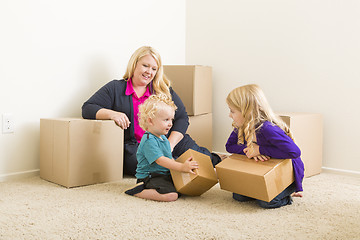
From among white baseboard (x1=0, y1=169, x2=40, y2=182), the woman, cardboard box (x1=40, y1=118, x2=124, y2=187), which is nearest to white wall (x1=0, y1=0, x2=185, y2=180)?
white baseboard (x1=0, y1=169, x2=40, y2=182)

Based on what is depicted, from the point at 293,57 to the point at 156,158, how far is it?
4.30 ft

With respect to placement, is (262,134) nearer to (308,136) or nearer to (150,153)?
(150,153)

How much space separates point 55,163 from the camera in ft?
6.78

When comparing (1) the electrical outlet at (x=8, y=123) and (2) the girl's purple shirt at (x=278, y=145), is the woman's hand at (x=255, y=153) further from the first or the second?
(1) the electrical outlet at (x=8, y=123)

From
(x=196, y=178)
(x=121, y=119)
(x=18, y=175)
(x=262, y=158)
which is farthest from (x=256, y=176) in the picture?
(x=18, y=175)

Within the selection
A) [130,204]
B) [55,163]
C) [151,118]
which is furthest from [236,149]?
[55,163]

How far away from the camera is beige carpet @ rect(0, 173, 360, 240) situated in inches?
52.1

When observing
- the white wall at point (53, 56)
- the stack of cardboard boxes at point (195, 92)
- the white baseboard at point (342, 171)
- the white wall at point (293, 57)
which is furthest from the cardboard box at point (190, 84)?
the white baseboard at point (342, 171)

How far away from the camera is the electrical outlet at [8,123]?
2.12 metres

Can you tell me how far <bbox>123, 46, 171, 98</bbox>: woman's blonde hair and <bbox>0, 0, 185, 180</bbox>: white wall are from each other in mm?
305

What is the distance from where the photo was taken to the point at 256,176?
1.56 m

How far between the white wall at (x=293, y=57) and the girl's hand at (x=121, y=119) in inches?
41.5

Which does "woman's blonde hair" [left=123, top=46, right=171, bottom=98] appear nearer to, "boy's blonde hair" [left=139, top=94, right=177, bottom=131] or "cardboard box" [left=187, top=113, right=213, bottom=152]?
"cardboard box" [left=187, top=113, right=213, bottom=152]

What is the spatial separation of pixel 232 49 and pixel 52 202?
1.77m
